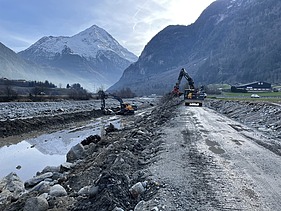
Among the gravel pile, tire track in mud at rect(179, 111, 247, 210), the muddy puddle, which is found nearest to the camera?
tire track in mud at rect(179, 111, 247, 210)

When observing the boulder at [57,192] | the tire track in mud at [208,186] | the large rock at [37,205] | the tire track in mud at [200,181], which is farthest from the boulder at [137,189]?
the boulder at [57,192]

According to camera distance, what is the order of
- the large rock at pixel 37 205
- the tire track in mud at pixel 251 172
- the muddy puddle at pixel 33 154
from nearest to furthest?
the tire track in mud at pixel 251 172 → the large rock at pixel 37 205 → the muddy puddle at pixel 33 154

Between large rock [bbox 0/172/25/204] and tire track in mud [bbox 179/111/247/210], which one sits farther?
large rock [bbox 0/172/25/204]

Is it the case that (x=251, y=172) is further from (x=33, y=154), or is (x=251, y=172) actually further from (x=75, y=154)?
(x=33, y=154)

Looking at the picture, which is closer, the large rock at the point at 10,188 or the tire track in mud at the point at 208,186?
the tire track in mud at the point at 208,186

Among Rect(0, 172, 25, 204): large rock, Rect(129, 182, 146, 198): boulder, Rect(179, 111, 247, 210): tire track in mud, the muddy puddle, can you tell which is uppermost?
Rect(129, 182, 146, 198): boulder

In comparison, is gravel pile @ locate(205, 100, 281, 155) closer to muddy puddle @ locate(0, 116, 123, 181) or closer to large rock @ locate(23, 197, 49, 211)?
large rock @ locate(23, 197, 49, 211)

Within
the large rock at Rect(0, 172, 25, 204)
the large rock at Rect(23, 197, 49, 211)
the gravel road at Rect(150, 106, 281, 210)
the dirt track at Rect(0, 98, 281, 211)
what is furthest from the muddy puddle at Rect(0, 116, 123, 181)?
the gravel road at Rect(150, 106, 281, 210)

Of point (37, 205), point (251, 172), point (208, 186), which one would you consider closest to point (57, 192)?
point (37, 205)

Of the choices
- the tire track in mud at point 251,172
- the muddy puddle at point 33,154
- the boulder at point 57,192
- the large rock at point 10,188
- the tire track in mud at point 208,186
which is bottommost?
the muddy puddle at point 33,154

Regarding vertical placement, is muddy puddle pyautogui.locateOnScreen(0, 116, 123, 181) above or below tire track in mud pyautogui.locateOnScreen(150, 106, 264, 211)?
below

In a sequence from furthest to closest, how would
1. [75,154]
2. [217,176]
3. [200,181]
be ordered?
1. [75,154]
2. [217,176]
3. [200,181]

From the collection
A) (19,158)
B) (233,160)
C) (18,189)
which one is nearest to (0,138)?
(19,158)

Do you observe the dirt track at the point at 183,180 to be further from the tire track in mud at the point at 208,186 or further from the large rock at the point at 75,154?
the large rock at the point at 75,154
